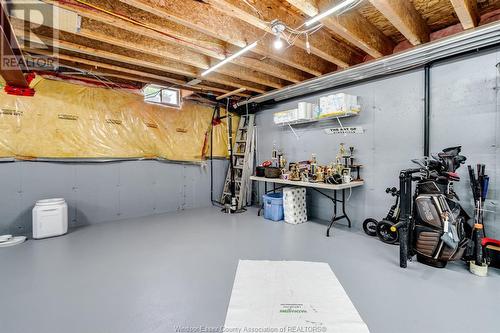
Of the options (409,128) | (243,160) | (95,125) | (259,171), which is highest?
(95,125)

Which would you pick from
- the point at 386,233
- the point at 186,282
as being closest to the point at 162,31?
the point at 186,282

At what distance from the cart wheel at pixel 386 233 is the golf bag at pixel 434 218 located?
505 mm

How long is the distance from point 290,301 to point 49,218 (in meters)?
3.51

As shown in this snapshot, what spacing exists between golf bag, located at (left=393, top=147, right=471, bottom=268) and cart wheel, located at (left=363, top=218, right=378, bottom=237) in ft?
2.77

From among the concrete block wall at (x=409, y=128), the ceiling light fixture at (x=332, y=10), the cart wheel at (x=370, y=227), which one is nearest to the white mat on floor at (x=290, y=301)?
the cart wheel at (x=370, y=227)

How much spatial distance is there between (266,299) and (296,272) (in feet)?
1.76

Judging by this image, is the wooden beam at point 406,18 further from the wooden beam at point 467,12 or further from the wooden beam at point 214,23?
the wooden beam at point 214,23

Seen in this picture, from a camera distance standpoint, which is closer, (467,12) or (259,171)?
(467,12)

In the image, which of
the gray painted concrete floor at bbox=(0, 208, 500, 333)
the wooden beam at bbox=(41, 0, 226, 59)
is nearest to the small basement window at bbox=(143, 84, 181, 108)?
the wooden beam at bbox=(41, 0, 226, 59)

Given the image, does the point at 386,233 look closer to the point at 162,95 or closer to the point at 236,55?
the point at 236,55

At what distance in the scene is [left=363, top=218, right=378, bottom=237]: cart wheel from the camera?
3371 mm

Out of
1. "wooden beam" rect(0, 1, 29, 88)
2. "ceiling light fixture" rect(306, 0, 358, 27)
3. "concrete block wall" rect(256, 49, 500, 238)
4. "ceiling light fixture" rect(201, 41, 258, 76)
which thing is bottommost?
"concrete block wall" rect(256, 49, 500, 238)

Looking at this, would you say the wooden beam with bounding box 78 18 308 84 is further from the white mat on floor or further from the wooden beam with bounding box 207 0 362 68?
the white mat on floor

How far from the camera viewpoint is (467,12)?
2.12 meters
